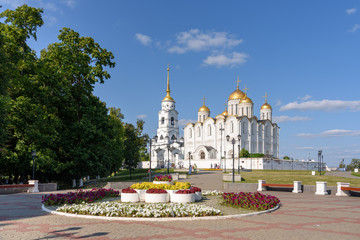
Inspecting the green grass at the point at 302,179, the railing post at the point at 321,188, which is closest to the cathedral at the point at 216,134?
the green grass at the point at 302,179

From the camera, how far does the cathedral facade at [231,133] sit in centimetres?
7025

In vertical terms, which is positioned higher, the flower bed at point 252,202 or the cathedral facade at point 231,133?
the cathedral facade at point 231,133

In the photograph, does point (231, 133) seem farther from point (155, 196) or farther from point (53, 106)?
point (155, 196)

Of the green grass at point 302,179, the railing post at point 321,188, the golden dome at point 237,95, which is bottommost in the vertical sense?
the green grass at point 302,179

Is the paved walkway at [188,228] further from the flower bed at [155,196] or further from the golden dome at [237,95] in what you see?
the golden dome at [237,95]

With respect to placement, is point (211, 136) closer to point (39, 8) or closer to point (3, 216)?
point (39, 8)

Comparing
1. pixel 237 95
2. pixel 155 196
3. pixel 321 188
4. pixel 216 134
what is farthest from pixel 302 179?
pixel 237 95

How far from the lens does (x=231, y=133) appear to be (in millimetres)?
70938

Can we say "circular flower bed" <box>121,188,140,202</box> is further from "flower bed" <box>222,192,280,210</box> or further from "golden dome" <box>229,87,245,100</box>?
"golden dome" <box>229,87,245,100</box>

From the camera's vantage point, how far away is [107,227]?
27.7ft

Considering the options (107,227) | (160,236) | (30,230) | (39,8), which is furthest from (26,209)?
(39,8)

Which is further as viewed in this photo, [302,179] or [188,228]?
[302,179]

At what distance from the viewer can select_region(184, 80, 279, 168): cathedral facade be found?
70.2 m

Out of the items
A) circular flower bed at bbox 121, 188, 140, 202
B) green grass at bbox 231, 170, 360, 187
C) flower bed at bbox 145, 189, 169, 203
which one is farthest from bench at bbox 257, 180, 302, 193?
circular flower bed at bbox 121, 188, 140, 202
